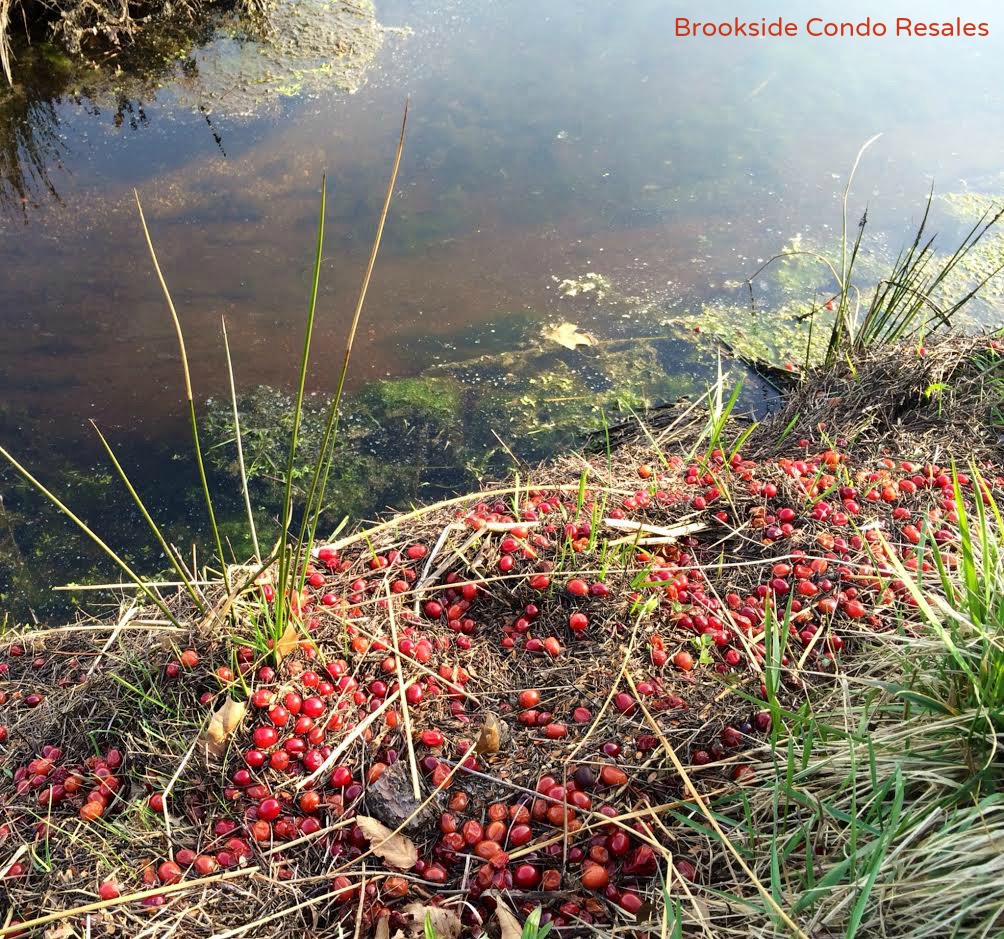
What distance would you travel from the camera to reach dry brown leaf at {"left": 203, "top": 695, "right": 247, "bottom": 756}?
187 centimetres

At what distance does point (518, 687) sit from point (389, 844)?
530mm

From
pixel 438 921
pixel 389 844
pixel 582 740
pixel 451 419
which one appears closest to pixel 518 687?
pixel 582 740

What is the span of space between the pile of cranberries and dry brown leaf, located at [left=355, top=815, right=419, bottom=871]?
3 centimetres

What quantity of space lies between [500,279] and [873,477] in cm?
Answer: 209

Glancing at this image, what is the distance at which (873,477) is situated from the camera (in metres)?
2.79

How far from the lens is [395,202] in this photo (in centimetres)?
450

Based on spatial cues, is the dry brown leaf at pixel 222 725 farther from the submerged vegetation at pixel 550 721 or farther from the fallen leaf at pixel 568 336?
the fallen leaf at pixel 568 336

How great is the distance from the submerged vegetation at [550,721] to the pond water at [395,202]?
3.69 feet

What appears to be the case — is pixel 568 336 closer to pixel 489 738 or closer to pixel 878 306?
pixel 878 306

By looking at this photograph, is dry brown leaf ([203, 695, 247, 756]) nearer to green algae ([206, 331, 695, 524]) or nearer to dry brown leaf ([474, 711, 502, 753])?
dry brown leaf ([474, 711, 502, 753])

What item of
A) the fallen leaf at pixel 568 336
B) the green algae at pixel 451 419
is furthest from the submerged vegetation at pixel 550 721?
the fallen leaf at pixel 568 336

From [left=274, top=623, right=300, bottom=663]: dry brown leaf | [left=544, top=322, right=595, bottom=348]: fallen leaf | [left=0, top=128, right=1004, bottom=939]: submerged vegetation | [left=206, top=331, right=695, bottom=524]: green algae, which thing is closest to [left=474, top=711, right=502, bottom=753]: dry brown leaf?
[left=0, top=128, right=1004, bottom=939]: submerged vegetation

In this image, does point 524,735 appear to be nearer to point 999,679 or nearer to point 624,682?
point 624,682

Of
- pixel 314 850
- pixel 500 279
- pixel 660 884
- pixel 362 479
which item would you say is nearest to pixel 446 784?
pixel 314 850
